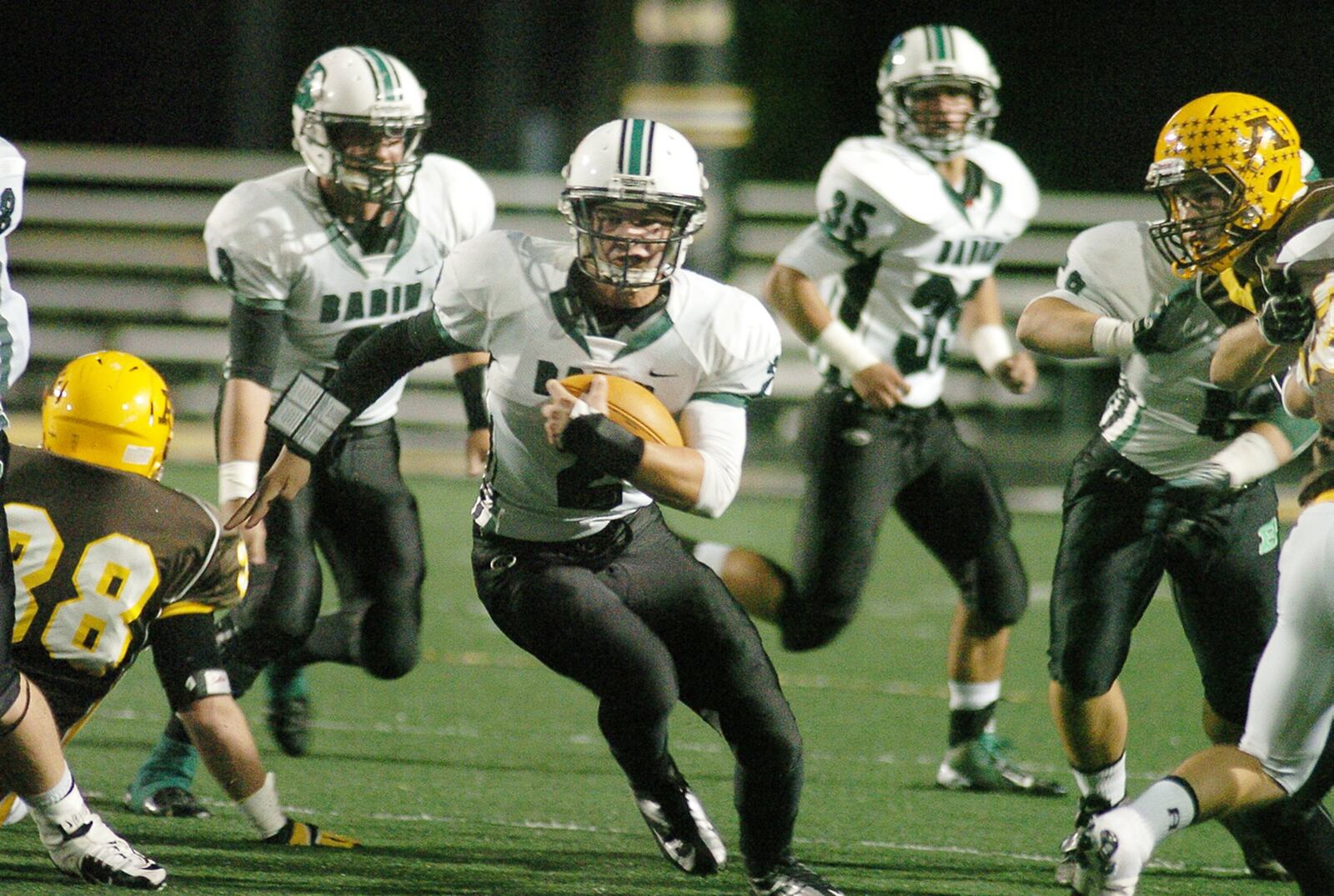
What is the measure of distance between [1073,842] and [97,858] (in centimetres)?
171

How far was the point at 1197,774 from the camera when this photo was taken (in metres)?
3.01

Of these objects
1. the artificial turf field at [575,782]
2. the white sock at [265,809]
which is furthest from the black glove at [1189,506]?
the white sock at [265,809]

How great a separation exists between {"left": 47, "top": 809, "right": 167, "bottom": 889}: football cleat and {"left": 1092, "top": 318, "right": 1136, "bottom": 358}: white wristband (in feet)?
6.45

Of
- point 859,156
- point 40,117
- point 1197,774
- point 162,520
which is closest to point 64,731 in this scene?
point 162,520

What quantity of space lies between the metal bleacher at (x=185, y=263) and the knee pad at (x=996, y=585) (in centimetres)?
684

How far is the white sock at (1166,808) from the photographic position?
294cm

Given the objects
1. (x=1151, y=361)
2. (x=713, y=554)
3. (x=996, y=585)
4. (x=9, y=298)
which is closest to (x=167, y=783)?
(x=9, y=298)

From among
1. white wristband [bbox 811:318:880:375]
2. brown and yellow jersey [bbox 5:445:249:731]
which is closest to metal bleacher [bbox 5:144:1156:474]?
white wristband [bbox 811:318:880:375]

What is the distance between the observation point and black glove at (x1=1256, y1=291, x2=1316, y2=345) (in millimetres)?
3018

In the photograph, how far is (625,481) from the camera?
319 centimetres

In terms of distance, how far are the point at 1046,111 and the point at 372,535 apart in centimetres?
1157

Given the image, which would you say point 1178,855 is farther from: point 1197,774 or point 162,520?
point 162,520

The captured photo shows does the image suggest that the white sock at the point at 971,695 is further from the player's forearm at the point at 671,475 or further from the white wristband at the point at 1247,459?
the player's forearm at the point at 671,475

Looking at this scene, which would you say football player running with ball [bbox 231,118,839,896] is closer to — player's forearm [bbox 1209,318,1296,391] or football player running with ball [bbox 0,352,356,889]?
football player running with ball [bbox 0,352,356,889]
